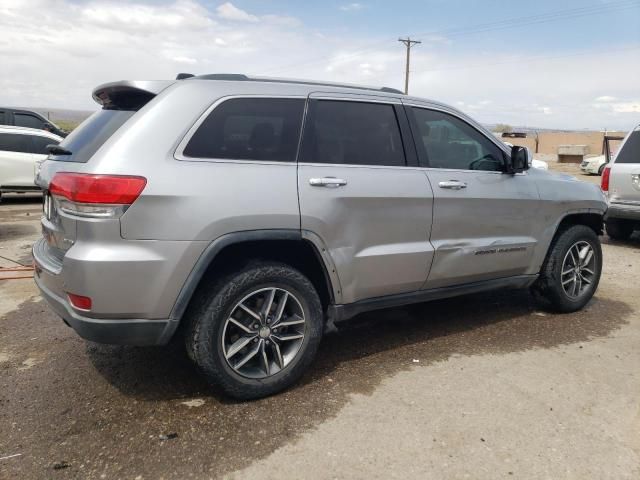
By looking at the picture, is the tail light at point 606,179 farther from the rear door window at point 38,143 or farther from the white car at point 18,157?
the rear door window at point 38,143

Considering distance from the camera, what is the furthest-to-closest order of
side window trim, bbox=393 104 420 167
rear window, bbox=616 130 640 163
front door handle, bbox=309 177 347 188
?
rear window, bbox=616 130 640 163, side window trim, bbox=393 104 420 167, front door handle, bbox=309 177 347 188

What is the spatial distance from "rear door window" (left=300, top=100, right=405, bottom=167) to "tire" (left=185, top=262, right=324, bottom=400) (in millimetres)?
781

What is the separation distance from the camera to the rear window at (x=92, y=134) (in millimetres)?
2992

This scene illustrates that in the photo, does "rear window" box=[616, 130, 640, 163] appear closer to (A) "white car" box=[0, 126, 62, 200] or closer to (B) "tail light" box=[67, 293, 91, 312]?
(B) "tail light" box=[67, 293, 91, 312]

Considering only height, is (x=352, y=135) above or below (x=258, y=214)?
above

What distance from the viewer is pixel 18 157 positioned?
11828mm

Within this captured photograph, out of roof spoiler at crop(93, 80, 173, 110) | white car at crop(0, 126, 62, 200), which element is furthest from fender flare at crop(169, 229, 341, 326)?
white car at crop(0, 126, 62, 200)

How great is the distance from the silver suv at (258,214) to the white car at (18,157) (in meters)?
9.71

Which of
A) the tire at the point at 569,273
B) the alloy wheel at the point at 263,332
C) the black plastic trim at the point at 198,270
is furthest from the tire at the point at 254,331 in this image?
the tire at the point at 569,273

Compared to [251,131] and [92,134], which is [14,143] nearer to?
[92,134]

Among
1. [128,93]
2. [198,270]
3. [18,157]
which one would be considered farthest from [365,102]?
[18,157]

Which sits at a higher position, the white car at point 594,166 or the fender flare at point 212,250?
the white car at point 594,166

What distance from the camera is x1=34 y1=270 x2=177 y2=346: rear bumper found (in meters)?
2.83

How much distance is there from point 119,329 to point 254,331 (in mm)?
753
